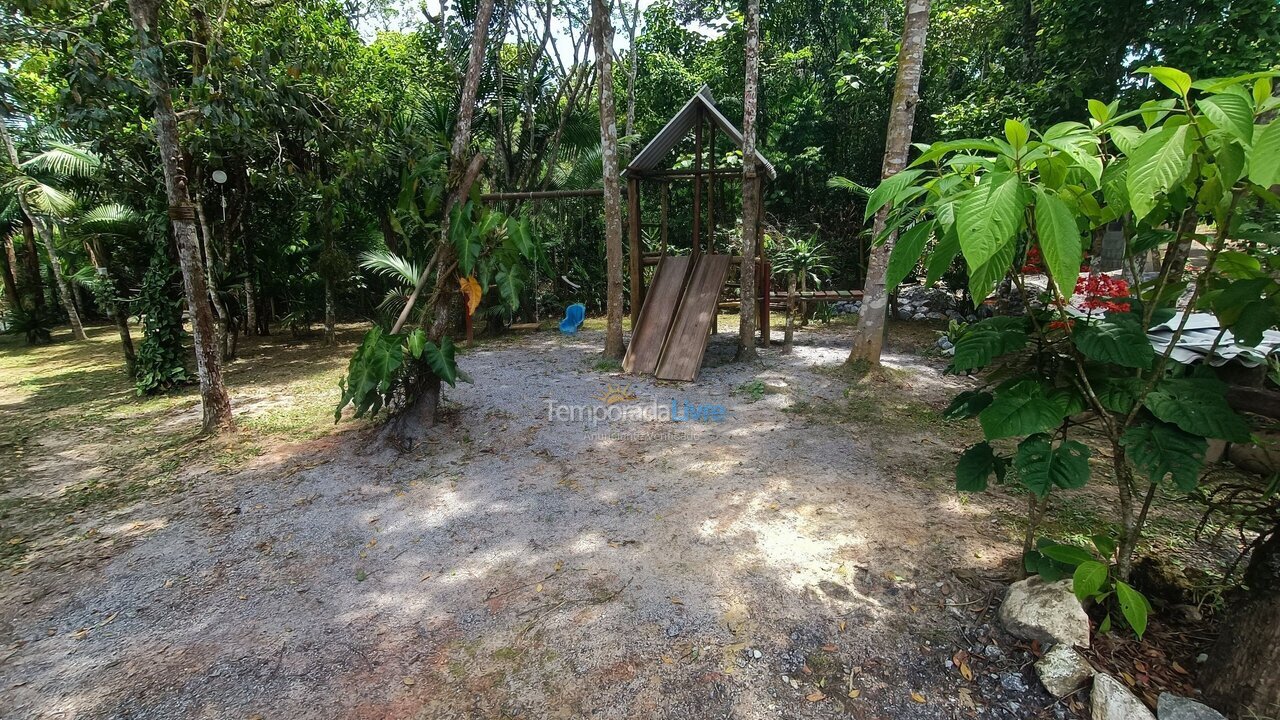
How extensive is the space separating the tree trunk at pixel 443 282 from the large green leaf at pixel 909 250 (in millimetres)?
3779

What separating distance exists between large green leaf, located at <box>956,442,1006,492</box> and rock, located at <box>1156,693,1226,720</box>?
77cm

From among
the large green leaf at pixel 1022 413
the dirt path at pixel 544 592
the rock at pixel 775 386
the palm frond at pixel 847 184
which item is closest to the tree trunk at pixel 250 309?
the dirt path at pixel 544 592

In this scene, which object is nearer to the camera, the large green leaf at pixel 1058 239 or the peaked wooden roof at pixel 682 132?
the large green leaf at pixel 1058 239

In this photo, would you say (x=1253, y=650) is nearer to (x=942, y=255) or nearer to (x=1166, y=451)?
(x=1166, y=451)

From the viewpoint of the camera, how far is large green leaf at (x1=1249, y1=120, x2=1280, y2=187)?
1.08m

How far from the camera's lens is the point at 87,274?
8430 millimetres

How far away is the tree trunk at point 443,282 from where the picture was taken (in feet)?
14.8

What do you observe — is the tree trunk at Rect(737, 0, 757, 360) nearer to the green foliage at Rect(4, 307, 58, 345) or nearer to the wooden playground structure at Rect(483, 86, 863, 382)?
the wooden playground structure at Rect(483, 86, 863, 382)

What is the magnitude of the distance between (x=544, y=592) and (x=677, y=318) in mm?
4727

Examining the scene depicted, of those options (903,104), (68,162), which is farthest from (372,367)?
(68,162)

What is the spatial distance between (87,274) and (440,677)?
10302 mm

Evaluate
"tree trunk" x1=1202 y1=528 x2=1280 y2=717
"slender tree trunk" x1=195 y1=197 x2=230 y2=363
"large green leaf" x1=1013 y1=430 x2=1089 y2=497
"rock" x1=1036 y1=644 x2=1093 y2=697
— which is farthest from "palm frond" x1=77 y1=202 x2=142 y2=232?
"tree trunk" x1=1202 y1=528 x2=1280 y2=717

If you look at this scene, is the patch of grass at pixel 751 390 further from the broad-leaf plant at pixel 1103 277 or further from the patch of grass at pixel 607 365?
the broad-leaf plant at pixel 1103 277

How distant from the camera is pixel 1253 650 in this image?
1.64m
